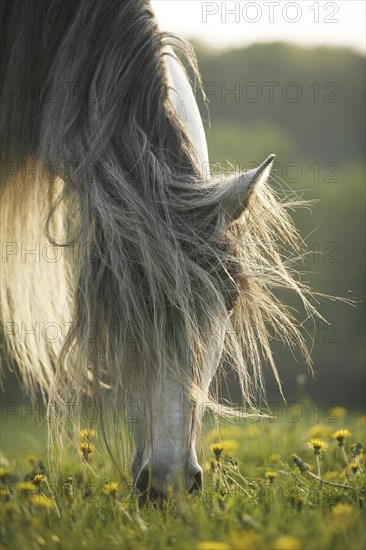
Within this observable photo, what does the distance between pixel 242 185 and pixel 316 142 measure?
17.9m

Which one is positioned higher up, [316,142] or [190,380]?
[316,142]

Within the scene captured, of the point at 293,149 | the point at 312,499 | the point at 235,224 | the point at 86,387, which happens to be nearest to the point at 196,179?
the point at 235,224

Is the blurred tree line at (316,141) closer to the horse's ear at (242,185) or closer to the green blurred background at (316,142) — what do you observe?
the green blurred background at (316,142)

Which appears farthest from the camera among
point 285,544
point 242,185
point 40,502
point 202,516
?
point 242,185

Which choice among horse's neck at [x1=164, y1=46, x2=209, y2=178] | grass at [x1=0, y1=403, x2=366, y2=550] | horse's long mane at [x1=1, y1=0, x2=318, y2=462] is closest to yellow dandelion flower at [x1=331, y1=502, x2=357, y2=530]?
grass at [x1=0, y1=403, x2=366, y2=550]

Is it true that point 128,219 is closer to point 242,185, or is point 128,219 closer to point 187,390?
point 242,185

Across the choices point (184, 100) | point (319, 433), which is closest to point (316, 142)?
point (319, 433)

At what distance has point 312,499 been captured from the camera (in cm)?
263

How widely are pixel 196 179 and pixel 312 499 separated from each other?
1197 mm

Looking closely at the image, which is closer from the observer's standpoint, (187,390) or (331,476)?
(187,390)

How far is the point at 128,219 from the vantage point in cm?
261

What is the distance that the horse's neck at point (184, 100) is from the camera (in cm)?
321

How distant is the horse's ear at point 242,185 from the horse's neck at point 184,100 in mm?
551

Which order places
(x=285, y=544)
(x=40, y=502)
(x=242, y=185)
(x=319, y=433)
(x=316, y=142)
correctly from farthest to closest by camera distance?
1. (x=316, y=142)
2. (x=319, y=433)
3. (x=242, y=185)
4. (x=40, y=502)
5. (x=285, y=544)
